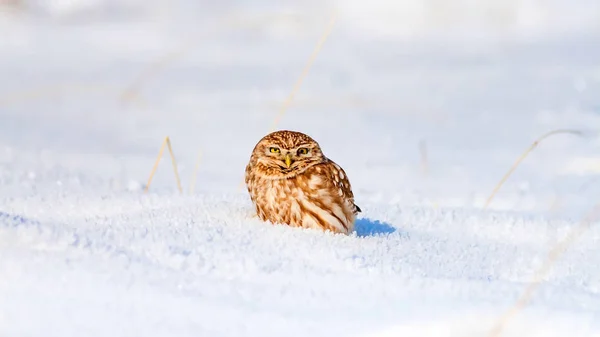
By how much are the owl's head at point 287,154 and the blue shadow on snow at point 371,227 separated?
1.08 ft

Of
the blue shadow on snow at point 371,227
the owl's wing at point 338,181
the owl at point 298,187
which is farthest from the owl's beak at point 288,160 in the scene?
the blue shadow on snow at point 371,227

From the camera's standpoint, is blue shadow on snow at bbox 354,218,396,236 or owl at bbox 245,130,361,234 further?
blue shadow on snow at bbox 354,218,396,236

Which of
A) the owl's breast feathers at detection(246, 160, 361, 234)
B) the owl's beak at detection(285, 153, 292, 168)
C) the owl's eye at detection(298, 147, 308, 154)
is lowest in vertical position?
the owl's breast feathers at detection(246, 160, 361, 234)

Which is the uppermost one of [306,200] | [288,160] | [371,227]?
[288,160]

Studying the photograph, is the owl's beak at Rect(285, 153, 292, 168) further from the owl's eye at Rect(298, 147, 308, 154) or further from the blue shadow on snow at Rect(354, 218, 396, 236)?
the blue shadow on snow at Rect(354, 218, 396, 236)

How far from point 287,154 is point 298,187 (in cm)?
11

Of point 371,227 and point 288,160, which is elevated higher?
point 288,160

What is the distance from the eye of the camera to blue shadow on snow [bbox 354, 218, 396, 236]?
3095mm

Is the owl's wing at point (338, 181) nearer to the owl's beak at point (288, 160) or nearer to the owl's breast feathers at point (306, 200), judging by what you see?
the owl's breast feathers at point (306, 200)

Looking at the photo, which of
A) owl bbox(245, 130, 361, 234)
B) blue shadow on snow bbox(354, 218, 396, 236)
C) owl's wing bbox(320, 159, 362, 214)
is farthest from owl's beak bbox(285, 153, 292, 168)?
blue shadow on snow bbox(354, 218, 396, 236)

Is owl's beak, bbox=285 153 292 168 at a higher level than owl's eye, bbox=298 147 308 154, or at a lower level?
lower

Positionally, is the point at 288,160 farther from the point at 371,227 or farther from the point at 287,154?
the point at 371,227

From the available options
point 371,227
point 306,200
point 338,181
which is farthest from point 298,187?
point 371,227

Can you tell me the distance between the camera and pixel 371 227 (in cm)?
322
